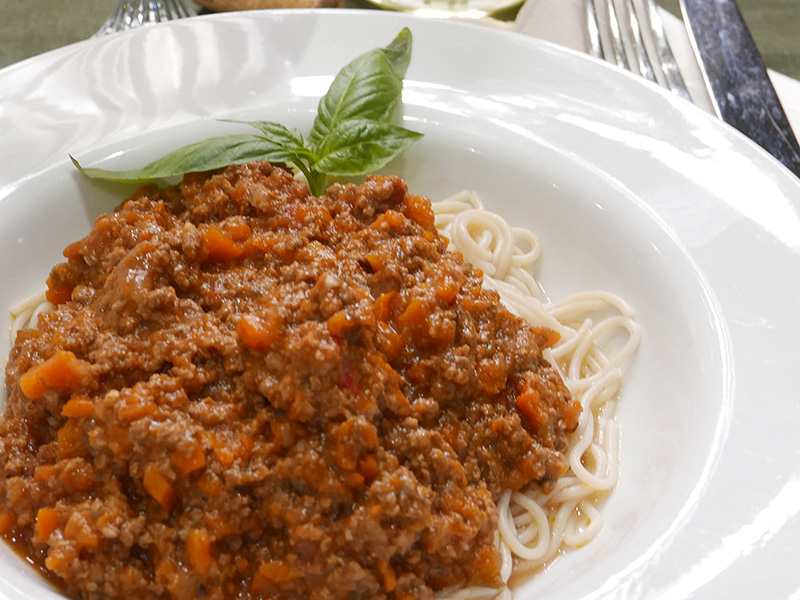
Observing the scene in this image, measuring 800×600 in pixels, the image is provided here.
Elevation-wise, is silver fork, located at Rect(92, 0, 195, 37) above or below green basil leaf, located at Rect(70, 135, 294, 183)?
above

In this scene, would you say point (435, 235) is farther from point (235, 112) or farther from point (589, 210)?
point (235, 112)

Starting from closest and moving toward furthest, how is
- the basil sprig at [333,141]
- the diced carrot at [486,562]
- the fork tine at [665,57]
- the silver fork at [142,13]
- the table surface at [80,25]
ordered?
the diced carrot at [486,562]
the basil sprig at [333,141]
the fork tine at [665,57]
the silver fork at [142,13]
the table surface at [80,25]

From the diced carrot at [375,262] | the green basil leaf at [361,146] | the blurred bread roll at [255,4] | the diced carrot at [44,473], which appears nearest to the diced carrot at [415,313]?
the diced carrot at [375,262]

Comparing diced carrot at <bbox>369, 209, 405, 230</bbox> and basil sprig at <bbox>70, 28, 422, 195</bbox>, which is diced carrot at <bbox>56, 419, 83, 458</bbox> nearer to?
basil sprig at <bbox>70, 28, 422, 195</bbox>

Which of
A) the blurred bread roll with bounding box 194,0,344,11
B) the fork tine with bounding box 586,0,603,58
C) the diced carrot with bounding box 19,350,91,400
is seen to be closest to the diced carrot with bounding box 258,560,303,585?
the diced carrot with bounding box 19,350,91,400

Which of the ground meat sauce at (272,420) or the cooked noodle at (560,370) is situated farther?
the cooked noodle at (560,370)

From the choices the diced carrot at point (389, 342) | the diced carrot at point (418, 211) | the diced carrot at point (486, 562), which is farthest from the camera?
the diced carrot at point (418, 211)

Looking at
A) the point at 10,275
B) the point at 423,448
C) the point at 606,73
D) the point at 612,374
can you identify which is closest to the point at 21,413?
the point at 10,275

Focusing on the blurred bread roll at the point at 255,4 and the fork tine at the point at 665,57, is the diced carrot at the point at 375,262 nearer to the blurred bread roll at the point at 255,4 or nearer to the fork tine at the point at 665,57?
the fork tine at the point at 665,57
